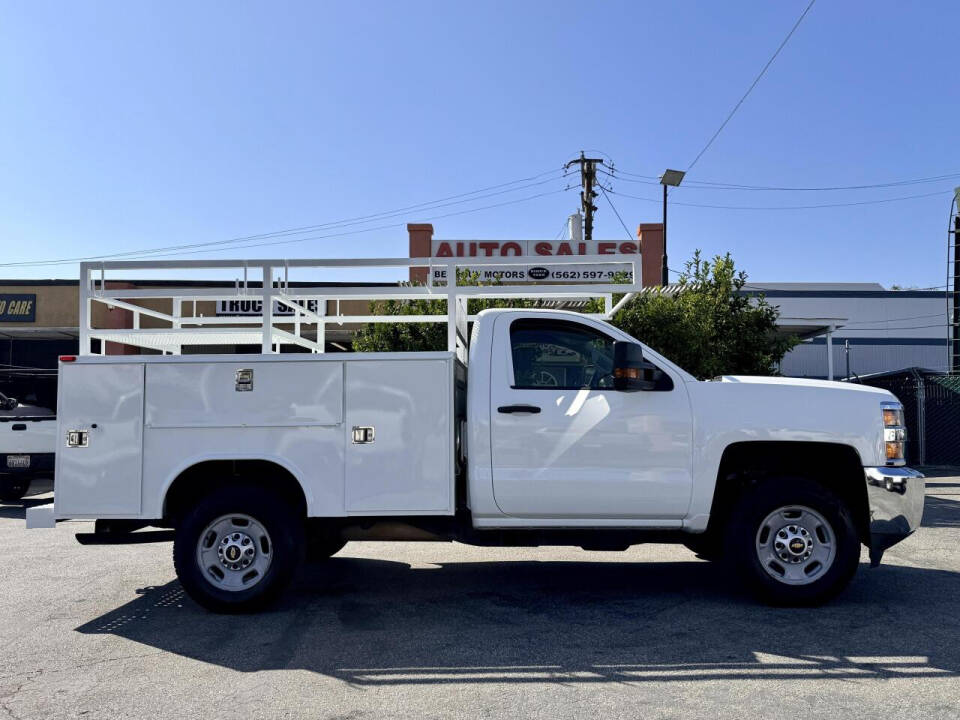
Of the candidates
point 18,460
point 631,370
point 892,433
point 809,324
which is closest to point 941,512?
point 892,433

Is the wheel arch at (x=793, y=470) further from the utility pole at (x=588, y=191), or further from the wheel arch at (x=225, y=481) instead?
the utility pole at (x=588, y=191)

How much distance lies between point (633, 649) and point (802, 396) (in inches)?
89.2

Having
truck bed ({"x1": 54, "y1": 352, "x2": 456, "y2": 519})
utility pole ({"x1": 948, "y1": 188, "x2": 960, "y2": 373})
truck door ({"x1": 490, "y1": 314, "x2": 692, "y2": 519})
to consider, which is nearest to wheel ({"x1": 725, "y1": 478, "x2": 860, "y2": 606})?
truck door ({"x1": 490, "y1": 314, "x2": 692, "y2": 519})

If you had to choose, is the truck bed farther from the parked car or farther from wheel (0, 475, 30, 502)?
wheel (0, 475, 30, 502)

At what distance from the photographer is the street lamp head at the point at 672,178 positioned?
22.0 metres

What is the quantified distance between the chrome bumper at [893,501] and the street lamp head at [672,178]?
1688 cm

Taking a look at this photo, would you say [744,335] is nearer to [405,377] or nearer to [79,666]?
[405,377]

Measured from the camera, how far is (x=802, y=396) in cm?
626

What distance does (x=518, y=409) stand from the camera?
6.23m

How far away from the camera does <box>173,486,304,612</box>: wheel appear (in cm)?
620

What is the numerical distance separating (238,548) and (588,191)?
90.1ft

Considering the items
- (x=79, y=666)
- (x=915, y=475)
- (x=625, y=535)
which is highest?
(x=915, y=475)

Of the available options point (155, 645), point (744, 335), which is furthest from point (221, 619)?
point (744, 335)

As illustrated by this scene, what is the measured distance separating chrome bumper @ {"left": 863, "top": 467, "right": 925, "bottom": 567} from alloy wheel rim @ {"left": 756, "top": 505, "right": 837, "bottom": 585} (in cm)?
34
